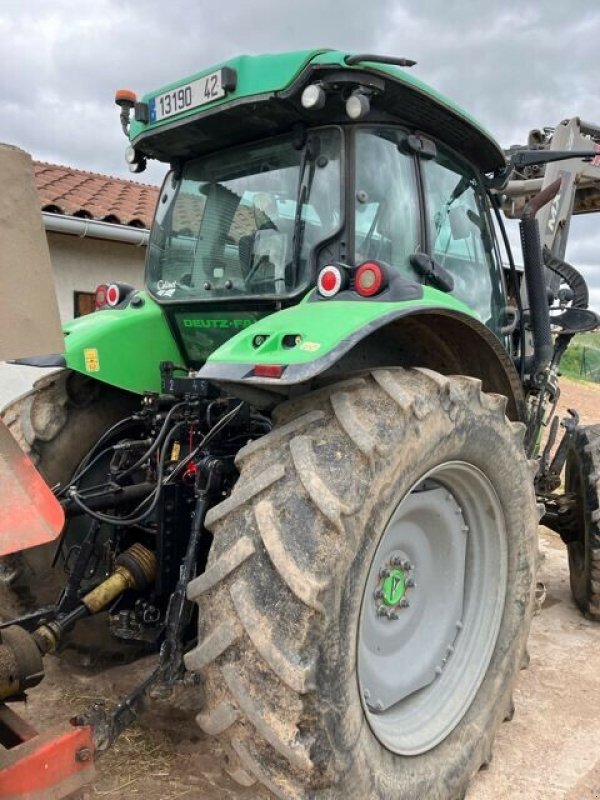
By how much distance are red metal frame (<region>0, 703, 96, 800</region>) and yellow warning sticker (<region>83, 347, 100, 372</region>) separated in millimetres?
1410

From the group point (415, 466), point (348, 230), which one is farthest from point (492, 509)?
point (348, 230)

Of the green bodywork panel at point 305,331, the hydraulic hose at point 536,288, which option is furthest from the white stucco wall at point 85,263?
the green bodywork panel at point 305,331

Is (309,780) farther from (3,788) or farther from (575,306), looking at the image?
(575,306)

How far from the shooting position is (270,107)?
258 centimetres

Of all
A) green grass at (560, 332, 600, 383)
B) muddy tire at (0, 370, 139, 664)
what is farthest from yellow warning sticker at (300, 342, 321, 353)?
green grass at (560, 332, 600, 383)

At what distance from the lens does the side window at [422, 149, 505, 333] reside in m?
3.07

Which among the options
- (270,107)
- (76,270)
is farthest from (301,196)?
(76,270)

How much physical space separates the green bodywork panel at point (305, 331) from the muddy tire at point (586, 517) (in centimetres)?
215

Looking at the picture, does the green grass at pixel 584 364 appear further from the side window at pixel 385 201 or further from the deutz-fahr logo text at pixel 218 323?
the deutz-fahr logo text at pixel 218 323

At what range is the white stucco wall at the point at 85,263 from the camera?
23.2 ft

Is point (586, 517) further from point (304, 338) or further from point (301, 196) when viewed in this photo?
point (304, 338)

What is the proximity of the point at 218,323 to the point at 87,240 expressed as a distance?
15.7ft

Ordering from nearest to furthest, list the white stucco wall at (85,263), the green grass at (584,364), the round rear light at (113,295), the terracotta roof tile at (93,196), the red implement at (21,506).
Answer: the red implement at (21,506)
the round rear light at (113,295)
the terracotta roof tile at (93,196)
the white stucco wall at (85,263)
the green grass at (584,364)

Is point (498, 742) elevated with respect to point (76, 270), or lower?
lower
